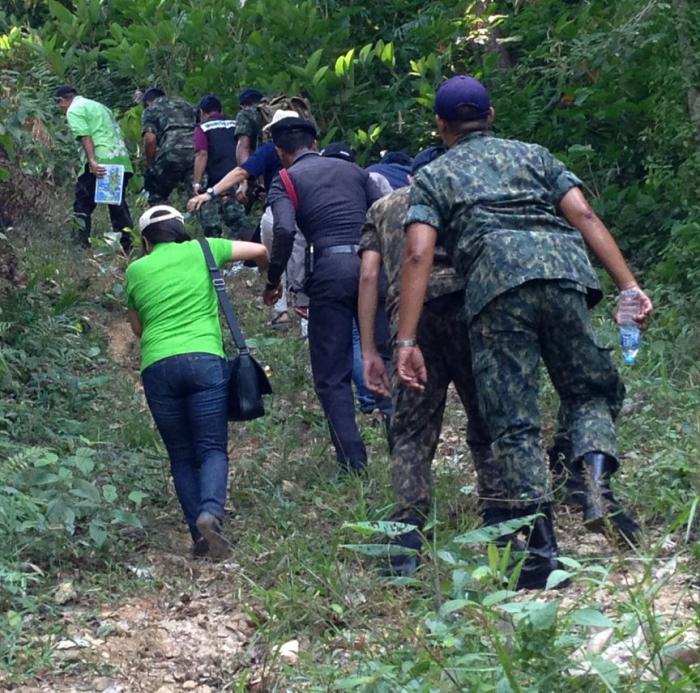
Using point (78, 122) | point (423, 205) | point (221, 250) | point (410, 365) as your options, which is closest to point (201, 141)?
point (78, 122)

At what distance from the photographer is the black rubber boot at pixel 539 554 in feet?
16.5

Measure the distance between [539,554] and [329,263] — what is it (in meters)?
2.56

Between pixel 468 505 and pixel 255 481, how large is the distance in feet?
5.18

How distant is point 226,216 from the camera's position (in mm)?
12625

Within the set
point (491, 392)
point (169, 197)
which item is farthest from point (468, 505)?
point (169, 197)

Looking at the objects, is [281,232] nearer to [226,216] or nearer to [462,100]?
[462,100]

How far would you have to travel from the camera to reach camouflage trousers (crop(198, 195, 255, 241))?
41.3 ft

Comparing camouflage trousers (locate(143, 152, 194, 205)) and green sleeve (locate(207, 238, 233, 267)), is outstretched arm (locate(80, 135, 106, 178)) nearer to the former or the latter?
camouflage trousers (locate(143, 152, 194, 205))

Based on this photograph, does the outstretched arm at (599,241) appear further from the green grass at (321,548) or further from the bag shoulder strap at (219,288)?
the bag shoulder strap at (219,288)

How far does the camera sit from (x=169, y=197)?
14.7 m

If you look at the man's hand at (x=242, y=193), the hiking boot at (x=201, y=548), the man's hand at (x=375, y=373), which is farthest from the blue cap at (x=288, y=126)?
the man's hand at (x=242, y=193)

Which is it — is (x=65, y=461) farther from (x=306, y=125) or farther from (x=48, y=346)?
(x=48, y=346)

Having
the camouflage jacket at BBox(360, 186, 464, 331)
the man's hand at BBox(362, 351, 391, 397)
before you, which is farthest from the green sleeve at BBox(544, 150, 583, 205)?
the man's hand at BBox(362, 351, 391, 397)

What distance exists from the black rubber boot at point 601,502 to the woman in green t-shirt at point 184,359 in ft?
6.24
